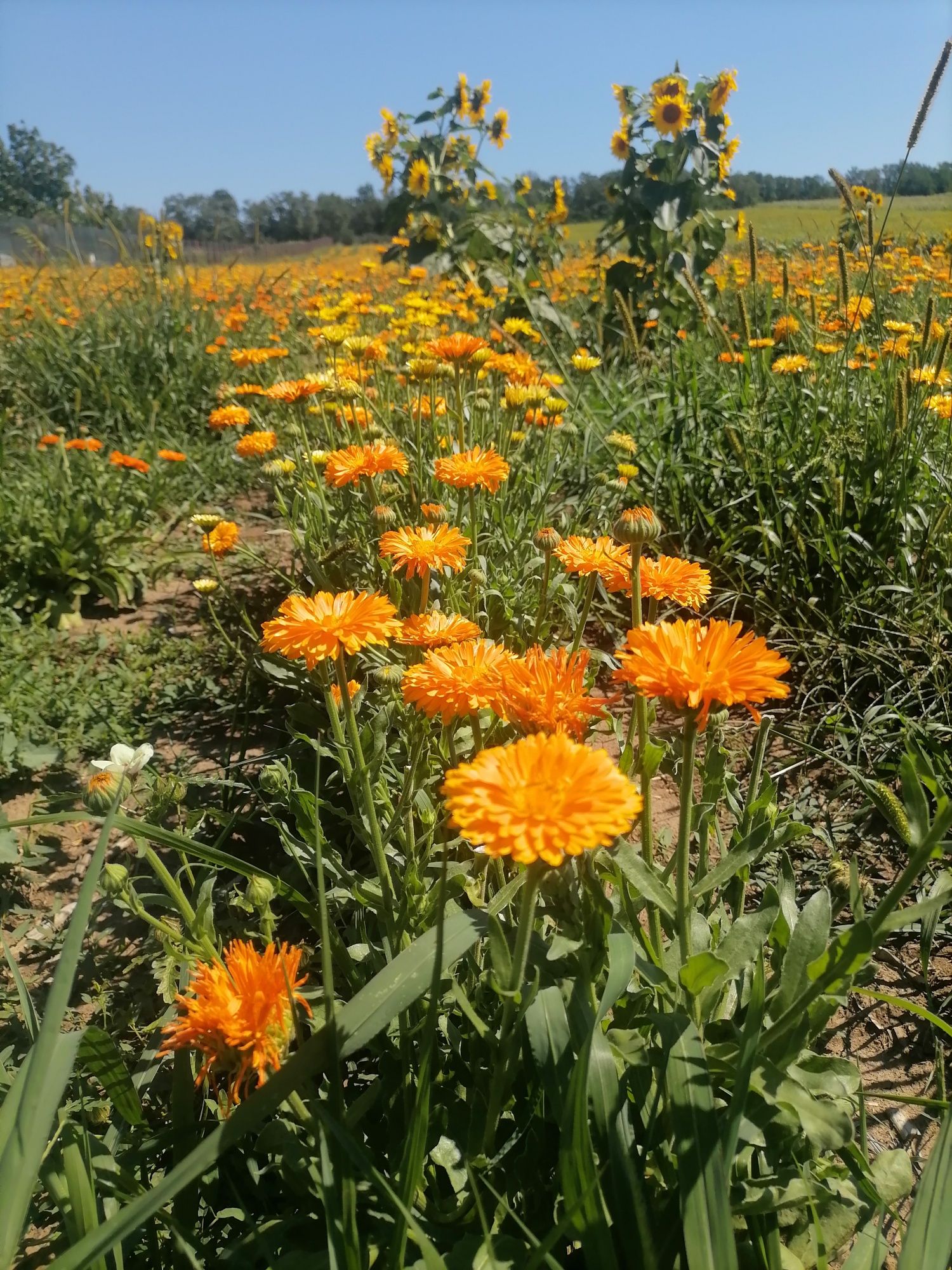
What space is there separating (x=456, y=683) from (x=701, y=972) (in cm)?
44

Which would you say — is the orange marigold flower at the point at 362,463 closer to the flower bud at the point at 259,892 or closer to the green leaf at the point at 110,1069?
the flower bud at the point at 259,892

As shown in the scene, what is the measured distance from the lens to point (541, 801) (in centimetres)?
71

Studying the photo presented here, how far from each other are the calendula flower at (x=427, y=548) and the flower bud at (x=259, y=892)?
594 mm

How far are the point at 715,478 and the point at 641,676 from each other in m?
2.10

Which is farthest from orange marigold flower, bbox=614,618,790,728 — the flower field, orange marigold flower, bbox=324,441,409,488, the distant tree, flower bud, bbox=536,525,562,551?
the distant tree

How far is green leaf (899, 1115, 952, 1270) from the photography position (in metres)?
0.70

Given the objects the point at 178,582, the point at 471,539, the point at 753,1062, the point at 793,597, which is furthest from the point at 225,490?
the point at 753,1062

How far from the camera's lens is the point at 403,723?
5.16 feet

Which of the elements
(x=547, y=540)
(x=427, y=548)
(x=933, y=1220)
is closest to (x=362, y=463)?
(x=427, y=548)

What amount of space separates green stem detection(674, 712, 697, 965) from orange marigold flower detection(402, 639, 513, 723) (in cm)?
24

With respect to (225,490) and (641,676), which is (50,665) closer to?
(225,490)

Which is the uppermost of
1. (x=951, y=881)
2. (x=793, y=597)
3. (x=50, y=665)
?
(x=951, y=881)

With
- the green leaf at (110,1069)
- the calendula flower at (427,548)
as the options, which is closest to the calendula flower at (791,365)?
the calendula flower at (427,548)

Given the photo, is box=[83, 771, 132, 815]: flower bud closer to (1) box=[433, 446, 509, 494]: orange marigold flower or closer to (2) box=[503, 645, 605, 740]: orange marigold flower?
(2) box=[503, 645, 605, 740]: orange marigold flower
